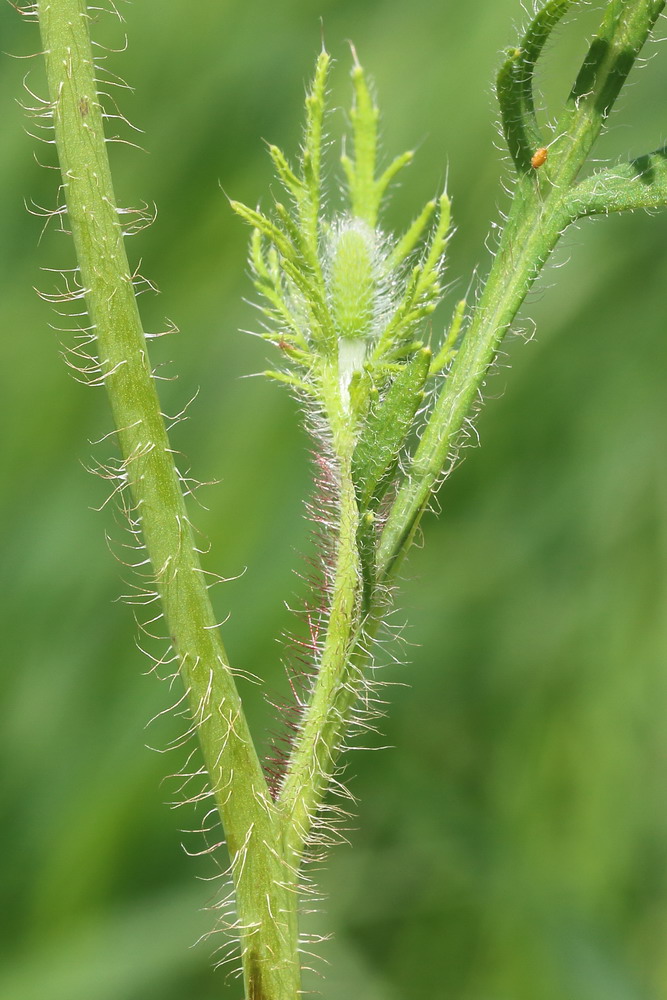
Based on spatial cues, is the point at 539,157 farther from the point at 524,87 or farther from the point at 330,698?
the point at 330,698

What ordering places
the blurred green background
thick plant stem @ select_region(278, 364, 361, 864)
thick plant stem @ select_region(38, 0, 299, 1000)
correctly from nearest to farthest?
thick plant stem @ select_region(38, 0, 299, 1000)
thick plant stem @ select_region(278, 364, 361, 864)
the blurred green background

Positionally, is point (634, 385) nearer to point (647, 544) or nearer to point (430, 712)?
point (647, 544)

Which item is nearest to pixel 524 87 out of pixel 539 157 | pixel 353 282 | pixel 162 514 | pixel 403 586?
pixel 539 157

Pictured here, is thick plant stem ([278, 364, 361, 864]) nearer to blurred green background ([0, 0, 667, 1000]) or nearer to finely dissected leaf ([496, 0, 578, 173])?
finely dissected leaf ([496, 0, 578, 173])

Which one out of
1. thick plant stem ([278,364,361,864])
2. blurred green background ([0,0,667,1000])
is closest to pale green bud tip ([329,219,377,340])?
thick plant stem ([278,364,361,864])

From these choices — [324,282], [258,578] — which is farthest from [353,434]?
[258,578]
